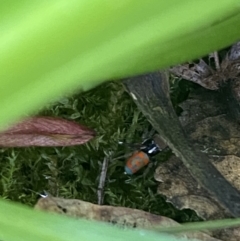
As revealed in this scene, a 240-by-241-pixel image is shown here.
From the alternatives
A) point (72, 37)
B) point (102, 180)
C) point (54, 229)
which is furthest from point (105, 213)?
point (72, 37)

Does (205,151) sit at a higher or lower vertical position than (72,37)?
lower

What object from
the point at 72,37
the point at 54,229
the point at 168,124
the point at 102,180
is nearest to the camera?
the point at 72,37

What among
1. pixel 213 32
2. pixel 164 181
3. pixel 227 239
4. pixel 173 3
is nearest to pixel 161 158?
pixel 164 181

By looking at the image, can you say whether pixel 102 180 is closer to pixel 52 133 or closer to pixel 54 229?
pixel 52 133

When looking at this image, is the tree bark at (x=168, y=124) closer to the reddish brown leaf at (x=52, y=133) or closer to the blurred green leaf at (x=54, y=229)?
the reddish brown leaf at (x=52, y=133)

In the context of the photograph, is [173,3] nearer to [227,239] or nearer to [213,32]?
[213,32]

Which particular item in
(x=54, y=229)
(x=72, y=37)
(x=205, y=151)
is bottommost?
(x=205, y=151)

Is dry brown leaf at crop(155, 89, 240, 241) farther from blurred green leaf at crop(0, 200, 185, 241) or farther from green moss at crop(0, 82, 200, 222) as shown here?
blurred green leaf at crop(0, 200, 185, 241)

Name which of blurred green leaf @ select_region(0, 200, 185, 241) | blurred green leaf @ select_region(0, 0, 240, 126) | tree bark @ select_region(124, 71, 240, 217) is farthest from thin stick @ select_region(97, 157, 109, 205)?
blurred green leaf @ select_region(0, 0, 240, 126)
